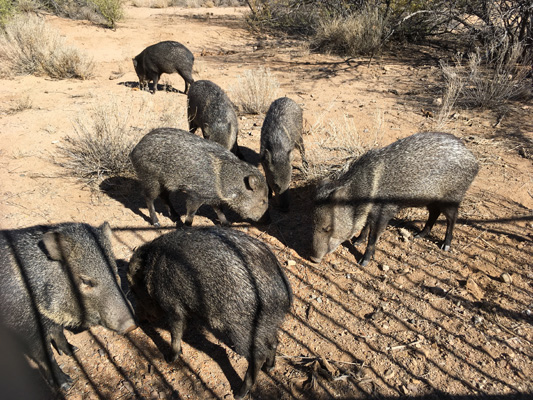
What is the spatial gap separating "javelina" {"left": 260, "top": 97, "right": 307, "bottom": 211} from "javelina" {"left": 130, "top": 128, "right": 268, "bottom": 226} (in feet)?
1.63

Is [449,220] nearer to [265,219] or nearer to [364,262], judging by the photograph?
[364,262]

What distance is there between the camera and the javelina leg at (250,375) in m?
2.24

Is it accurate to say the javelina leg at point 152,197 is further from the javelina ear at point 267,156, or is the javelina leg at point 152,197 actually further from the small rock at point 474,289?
the small rock at point 474,289

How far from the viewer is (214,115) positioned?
4930 millimetres

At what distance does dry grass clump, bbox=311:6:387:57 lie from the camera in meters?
8.48

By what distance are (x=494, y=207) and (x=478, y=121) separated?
2375 millimetres

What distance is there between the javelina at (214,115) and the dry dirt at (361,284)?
1.52ft

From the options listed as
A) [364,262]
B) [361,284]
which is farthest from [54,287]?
[364,262]

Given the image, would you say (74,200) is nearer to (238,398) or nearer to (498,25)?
(238,398)

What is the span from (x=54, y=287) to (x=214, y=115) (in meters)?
3.28

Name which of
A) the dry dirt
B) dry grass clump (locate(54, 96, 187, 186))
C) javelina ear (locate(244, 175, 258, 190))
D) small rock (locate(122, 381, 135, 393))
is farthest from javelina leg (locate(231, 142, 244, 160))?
small rock (locate(122, 381, 135, 393))

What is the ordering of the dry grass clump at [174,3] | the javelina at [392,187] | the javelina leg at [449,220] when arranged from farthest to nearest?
1. the dry grass clump at [174,3]
2. the javelina leg at [449,220]
3. the javelina at [392,187]

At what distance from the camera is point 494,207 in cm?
378

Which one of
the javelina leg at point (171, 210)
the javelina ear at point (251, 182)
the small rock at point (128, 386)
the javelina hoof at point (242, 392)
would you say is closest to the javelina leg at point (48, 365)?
the small rock at point (128, 386)
